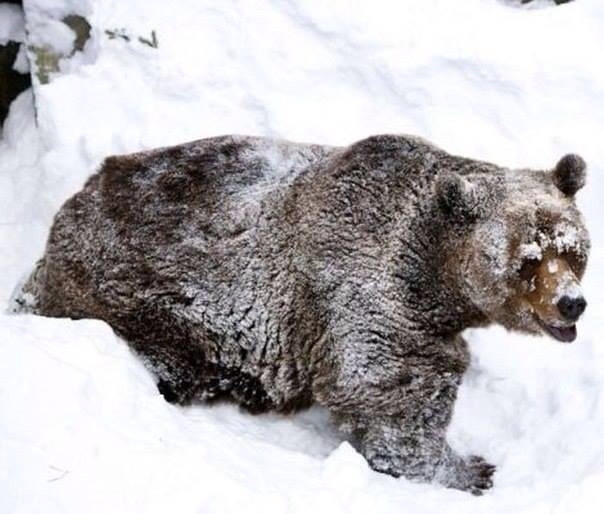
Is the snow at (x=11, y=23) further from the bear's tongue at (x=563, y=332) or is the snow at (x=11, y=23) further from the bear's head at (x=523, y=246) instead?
the bear's tongue at (x=563, y=332)

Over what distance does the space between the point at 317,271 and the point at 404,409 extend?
1010 millimetres

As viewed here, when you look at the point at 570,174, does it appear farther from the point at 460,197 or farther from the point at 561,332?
the point at 561,332

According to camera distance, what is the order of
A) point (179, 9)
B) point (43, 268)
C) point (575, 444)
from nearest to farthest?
point (575, 444), point (43, 268), point (179, 9)

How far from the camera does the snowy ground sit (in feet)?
19.4

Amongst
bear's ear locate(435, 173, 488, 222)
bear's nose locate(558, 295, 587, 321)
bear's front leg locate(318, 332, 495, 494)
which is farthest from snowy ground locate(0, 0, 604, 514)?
bear's ear locate(435, 173, 488, 222)

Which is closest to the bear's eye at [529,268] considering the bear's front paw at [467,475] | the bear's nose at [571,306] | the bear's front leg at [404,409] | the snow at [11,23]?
the bear's nose at [571,306]

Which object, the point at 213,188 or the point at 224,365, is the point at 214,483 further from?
the point at 213,188

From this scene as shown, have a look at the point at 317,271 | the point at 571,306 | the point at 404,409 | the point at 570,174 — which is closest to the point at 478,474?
the point at 404,409

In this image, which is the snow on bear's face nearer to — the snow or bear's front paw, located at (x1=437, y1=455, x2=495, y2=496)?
bear's front paw, located at (x1=437, y1=455, x2=495, y2=496)

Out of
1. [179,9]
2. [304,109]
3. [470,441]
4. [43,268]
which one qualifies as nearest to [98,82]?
[179,9]

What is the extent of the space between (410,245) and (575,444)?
1568 mm

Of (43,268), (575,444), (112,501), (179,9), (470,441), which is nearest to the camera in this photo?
(112,501)

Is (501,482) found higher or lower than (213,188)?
lower

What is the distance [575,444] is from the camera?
6609mm
